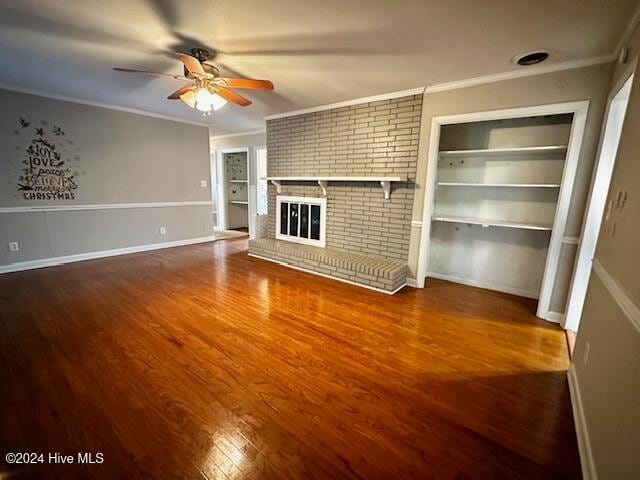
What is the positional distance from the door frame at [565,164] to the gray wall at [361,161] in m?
0.22

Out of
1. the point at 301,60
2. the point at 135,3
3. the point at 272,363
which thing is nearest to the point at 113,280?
the point at 272,363

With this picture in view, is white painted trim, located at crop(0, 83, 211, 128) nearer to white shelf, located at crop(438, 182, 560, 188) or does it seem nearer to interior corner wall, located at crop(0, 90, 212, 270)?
interior corner wall, located at crop(0, 90, 212, 270)

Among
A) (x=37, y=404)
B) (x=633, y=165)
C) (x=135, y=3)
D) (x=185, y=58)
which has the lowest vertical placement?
(x=37, y=404)

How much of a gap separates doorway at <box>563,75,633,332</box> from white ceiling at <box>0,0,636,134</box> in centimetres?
52

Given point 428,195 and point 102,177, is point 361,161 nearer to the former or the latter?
point 428,195

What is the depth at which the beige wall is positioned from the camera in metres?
0.99

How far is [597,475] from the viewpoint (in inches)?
44.7

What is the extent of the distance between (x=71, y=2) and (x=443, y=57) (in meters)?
2.81

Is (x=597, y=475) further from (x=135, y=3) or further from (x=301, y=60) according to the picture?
(x=135, y=3)

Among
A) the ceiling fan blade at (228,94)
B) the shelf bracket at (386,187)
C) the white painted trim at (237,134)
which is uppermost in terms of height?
the white painted trim at (237,134)

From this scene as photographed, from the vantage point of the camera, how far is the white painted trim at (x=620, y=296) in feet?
3.45

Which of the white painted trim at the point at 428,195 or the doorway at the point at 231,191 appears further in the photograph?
the doorway at the point at 231,191

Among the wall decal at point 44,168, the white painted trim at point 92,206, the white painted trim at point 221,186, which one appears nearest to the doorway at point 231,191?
the white painted trim at point 221,186

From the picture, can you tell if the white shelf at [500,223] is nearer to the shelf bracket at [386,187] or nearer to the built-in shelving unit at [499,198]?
the built-in shelving unit at [499,198]
